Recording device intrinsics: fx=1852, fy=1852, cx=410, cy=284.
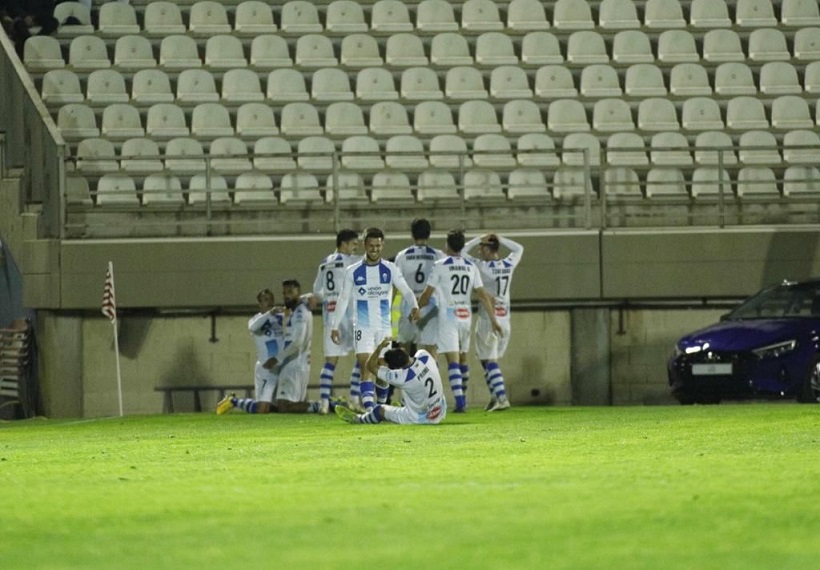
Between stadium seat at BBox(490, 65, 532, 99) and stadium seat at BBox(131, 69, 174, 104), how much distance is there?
4.51 metres

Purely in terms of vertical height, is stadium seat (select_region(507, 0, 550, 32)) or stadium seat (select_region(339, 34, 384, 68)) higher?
stadium seat (select_region(507, 0, 550, 32))

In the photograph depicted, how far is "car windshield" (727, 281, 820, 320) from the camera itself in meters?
21.2

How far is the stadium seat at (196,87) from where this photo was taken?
25703 millimetres

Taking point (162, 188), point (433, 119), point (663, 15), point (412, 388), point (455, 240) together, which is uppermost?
point (663, 15)

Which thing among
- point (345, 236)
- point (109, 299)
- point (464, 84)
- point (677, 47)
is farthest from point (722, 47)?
point (109, 299)

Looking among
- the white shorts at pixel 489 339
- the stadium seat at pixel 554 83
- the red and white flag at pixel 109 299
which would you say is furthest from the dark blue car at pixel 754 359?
the red and white flag at pixel 109 299

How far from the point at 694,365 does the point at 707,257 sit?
3.14 meters

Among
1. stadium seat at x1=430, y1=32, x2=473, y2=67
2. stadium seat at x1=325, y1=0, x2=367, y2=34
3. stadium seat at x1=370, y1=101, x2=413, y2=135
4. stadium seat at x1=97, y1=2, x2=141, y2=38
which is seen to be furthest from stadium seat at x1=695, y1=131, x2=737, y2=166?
stadium seat at x1=97, y1=2, x2=141, y2=38

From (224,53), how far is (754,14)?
25.7 feet

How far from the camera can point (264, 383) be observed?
72.4 ft

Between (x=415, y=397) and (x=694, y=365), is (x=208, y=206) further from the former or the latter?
(x=415, y=397)

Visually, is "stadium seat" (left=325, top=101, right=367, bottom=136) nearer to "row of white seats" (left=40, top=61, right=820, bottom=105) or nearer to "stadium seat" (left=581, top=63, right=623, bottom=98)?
"row of white seats" (left=40, top=61, right=820, bottom=105)

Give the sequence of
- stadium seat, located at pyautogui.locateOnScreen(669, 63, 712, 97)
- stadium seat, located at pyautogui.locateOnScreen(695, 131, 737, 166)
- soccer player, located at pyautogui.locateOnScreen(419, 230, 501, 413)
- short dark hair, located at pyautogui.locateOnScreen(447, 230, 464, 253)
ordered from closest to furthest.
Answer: short dark hair, located at pyautogui.locateOnScreen(447, 230, 464, 253)
soccer player, located at pyautogui.locateOnScreen(419, 230, 501, 413)
stadium seat, located at pyautogui.locateOnScreen(695, 131, 737, 166)
stadium seat, located at pyautogui.locateOnScreen(669, 63, 712, 97)

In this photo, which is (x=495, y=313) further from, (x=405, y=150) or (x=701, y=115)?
(x=701, y=115)
